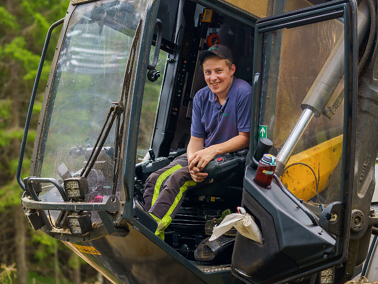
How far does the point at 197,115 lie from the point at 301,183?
48.9 inches

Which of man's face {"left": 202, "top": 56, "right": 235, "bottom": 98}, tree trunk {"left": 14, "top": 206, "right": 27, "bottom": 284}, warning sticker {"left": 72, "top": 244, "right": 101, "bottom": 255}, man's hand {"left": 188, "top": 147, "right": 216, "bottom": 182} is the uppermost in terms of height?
man's face {"left": 202, "top": 56, "right": 235, "bottom": 98}

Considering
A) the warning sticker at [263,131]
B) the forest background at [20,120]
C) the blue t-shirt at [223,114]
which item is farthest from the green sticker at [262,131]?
the forest background at [20,120]

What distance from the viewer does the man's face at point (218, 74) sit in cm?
330

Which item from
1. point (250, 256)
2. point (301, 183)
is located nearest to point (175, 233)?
point (250, 256)

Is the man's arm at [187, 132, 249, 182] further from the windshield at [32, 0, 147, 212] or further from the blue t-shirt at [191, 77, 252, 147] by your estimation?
the windshield at [32, 0, 147, 212]

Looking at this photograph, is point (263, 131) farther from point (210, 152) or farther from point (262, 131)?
point (210, 152)

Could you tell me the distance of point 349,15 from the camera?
2.13m

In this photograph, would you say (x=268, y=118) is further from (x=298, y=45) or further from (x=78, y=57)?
(x=78, y=57)

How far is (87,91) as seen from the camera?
9.64 feet

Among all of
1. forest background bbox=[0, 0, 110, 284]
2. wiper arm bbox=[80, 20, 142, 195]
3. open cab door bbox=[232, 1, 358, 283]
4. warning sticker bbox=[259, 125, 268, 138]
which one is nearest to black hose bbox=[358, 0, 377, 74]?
open cab door bbox=[232, 1, 358, 283]

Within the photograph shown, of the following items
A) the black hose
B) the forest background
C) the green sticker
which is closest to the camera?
the black hose

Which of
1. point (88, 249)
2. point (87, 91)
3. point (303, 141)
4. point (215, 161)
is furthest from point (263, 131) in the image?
point (88, 249)

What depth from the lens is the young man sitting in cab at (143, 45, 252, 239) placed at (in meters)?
2.95

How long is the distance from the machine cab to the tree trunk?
32.9 ft
